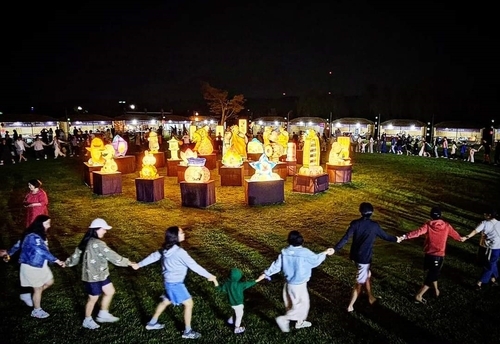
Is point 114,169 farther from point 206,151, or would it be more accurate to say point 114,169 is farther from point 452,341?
point 452,341

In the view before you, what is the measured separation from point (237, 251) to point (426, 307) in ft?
11.1

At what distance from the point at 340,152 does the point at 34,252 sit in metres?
11.4

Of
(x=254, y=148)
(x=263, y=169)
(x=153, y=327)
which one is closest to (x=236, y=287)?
(x=153, y=327)

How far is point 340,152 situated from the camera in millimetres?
14242

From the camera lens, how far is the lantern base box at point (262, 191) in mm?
10883

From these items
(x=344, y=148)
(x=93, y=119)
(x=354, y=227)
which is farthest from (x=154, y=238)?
(x=93, y=119)

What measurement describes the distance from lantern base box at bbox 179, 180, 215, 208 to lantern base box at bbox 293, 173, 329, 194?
10.4 ft

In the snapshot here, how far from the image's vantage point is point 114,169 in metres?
12.7

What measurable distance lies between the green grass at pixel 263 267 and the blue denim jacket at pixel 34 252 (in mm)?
785

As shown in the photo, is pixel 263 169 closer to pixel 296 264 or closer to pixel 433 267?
pixel 433 267

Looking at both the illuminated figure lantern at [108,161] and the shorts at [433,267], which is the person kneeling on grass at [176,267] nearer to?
the shorts at [433,267]

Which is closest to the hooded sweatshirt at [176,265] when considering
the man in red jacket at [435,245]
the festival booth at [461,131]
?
the man in red jacket at [435,245]

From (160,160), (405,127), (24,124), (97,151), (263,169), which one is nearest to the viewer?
(263,169)

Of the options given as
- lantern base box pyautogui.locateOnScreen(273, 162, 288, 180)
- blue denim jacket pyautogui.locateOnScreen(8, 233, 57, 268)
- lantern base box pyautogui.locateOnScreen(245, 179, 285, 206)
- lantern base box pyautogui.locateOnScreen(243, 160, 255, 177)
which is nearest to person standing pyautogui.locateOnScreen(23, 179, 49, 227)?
blue denim jacket pyautogui.locateOnScreen(8, 233, 57, 268)
